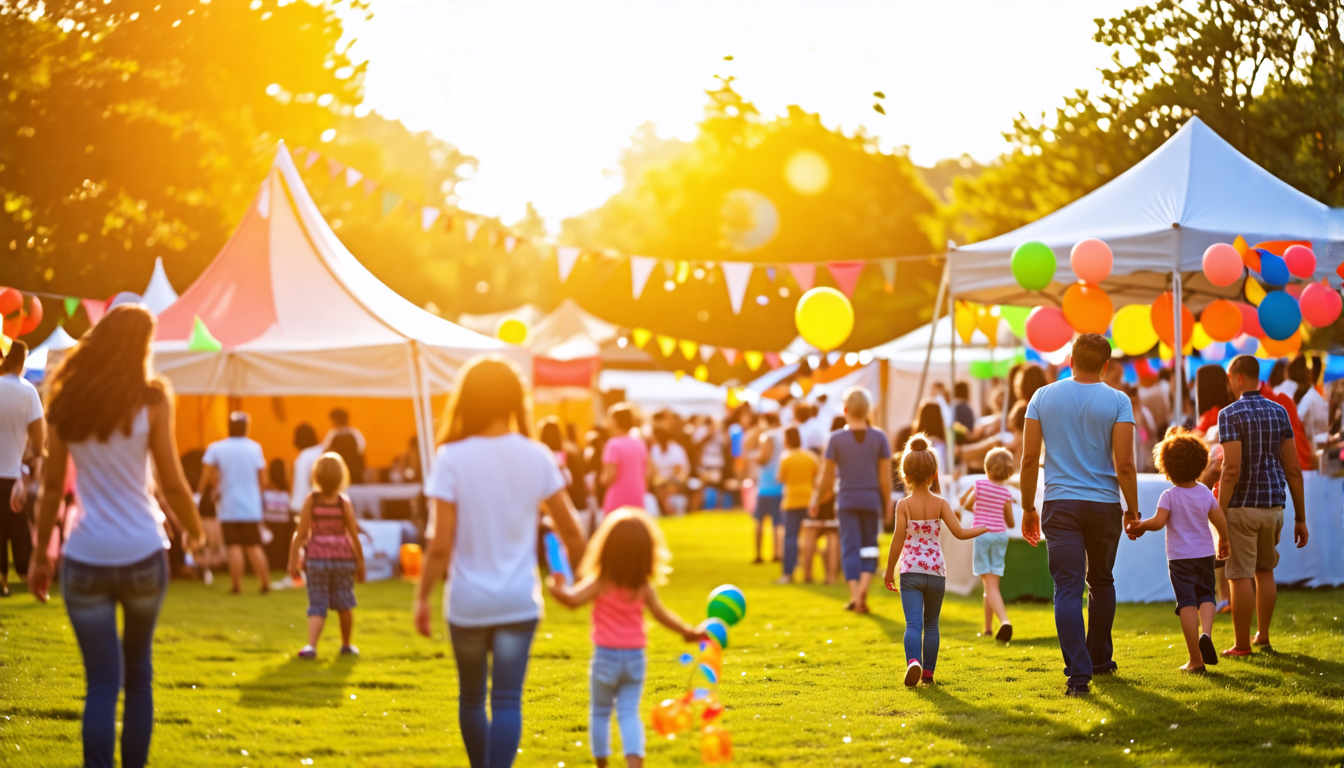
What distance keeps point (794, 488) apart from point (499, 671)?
9.00 meters

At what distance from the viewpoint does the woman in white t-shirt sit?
13.0ft

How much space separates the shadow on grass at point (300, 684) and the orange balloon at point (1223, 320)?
7385 millimetres

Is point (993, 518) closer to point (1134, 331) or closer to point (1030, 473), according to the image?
point (1030, 473)

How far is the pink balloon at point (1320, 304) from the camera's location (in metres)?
8.54

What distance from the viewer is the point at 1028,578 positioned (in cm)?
1034

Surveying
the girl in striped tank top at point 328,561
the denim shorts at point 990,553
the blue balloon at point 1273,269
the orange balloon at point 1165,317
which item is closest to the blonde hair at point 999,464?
the denim shorts at point 990,553

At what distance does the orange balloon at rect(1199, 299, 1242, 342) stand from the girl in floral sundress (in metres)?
4.79

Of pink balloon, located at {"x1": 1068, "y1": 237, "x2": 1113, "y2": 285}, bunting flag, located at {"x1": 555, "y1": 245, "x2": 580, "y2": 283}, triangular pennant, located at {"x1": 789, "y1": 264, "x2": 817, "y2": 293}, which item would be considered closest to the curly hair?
pink balloon, located at {"x1": 1068, "y1": 237, "x2": 1113, "y2": 285}

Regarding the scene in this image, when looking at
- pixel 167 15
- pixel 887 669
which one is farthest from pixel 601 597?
pixel 167 15

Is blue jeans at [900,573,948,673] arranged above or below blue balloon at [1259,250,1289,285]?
below

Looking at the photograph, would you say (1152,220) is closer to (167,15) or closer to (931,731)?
(931,731)

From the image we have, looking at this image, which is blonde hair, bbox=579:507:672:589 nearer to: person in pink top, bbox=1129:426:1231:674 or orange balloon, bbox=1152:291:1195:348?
person in pink top, bbox=1129:426:1231:674

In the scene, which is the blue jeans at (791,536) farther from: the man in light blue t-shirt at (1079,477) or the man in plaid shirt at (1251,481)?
the man in light blue t-shirt at (1079,477)

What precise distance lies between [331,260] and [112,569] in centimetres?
927
